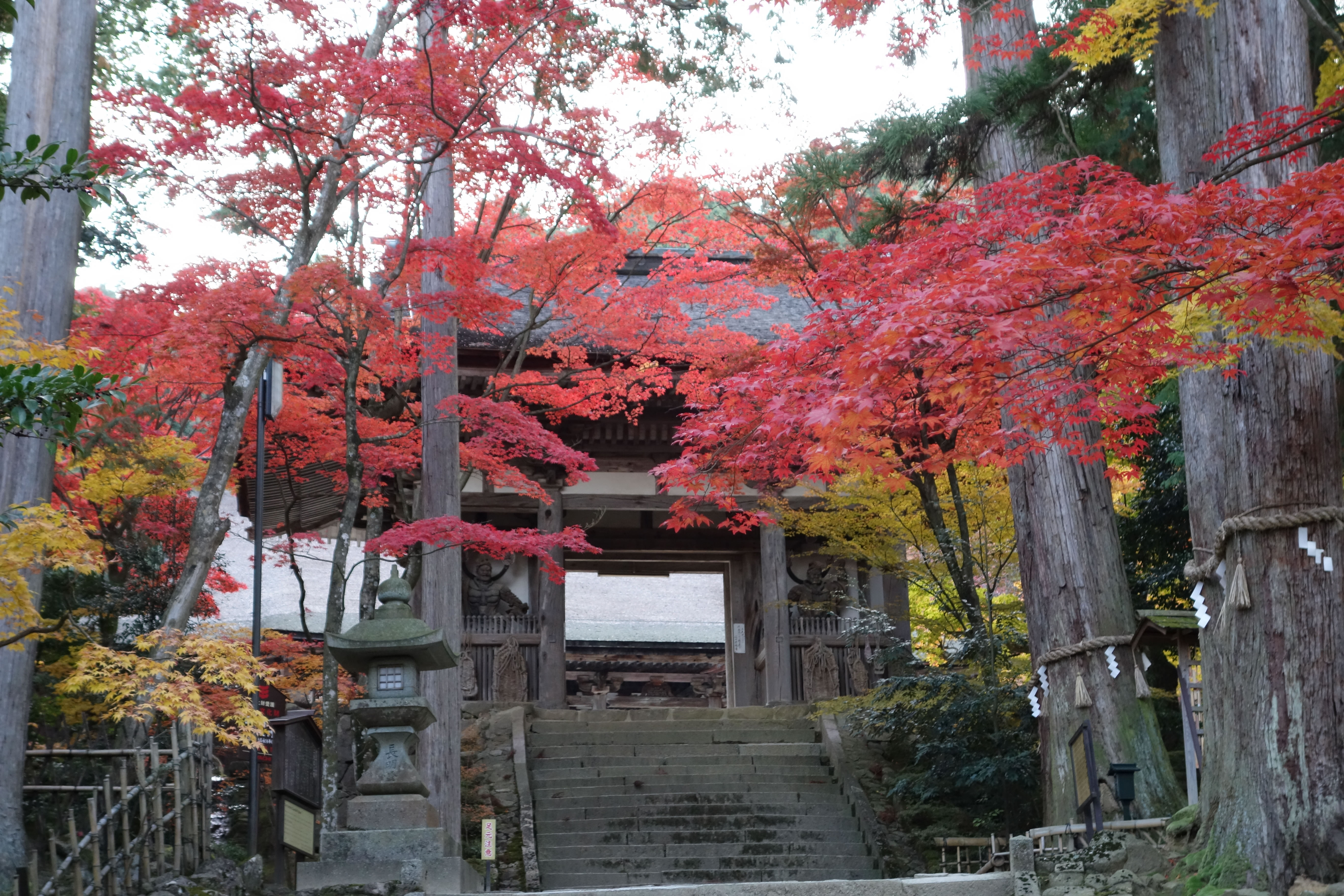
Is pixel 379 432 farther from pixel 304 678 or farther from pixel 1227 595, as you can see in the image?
pixel 1227 595

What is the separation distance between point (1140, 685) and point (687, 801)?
4.87 metres

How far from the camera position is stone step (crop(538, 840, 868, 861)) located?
424 inches

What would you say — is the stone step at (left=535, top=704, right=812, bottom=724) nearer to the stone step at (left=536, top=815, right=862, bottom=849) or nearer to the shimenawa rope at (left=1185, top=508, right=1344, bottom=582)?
the stone step at (left=536, top=815, right=862, bottom=849)

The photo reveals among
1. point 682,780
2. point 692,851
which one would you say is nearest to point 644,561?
point 682,780

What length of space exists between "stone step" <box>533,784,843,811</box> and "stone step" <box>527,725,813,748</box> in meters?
1.17

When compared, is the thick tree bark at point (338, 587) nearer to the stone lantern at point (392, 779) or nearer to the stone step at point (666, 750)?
the stone lantern at point (392, 779)

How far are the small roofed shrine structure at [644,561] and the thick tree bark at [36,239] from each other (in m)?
4.57

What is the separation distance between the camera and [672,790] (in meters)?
12.0

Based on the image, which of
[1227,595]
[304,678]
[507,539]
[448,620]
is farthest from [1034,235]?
[304,678]

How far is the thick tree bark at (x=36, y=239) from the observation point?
817cm

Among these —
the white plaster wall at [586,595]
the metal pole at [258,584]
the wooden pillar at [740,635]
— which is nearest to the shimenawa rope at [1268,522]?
the metal pole at [258,584]

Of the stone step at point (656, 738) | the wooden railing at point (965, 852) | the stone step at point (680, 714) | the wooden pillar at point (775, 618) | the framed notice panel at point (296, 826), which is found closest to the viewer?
the framed notice panel at point (296, 826)

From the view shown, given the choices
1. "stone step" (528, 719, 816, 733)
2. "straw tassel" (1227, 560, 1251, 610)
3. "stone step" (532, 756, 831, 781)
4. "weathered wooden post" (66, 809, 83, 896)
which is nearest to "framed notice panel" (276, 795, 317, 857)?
"weathered wooden post" (66, 809, 83, 896)

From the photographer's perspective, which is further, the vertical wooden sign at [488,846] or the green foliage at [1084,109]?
the vertical wooden sign at [488,846]
